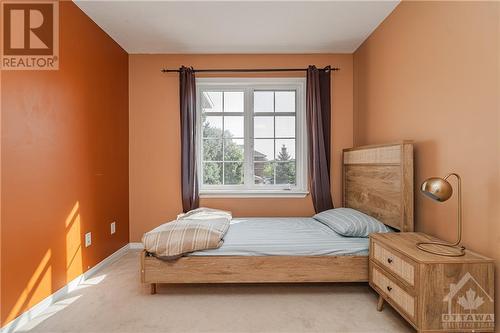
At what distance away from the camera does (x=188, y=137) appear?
3266mm

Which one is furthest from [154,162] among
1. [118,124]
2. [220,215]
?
[220,215]

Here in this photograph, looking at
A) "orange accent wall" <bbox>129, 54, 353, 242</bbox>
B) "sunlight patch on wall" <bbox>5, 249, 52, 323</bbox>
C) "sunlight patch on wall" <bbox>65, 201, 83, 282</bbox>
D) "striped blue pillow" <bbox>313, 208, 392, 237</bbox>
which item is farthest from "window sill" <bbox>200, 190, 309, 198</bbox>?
"sunlight patch on wall" <bbox>5, 249, 52, 323</bbox>

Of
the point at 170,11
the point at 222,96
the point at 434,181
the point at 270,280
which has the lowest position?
the point at 270,280

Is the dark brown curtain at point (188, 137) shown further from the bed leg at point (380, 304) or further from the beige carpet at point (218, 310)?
the bed leg at point (380, 304)

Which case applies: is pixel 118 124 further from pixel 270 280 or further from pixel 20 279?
pixel 270 280

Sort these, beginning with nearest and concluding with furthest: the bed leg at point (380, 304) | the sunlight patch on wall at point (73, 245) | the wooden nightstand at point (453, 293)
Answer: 1. the wooden nightstand at point (453, 293)
2. the bed leg at point (380, 304)
3. the sunlight patch on wall at point (73, 245)

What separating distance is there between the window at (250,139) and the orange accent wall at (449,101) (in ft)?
3.80

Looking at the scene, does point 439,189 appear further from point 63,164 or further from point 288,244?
point 63,164

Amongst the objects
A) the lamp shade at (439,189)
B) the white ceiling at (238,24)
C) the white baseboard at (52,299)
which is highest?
the white ceiling at (238,24)

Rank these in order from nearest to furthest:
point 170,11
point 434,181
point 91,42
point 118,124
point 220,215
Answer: point 434,181, point 170,11, point 91,42, point 220,215, point 118,124

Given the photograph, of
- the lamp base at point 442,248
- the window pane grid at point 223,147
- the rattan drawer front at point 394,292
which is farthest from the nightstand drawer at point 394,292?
the window pane grid at point 223,147

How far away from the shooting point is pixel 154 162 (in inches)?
135

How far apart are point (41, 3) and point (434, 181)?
311cm

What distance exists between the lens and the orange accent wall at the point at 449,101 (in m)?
1.51
